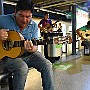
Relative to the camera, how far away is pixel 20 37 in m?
2.06

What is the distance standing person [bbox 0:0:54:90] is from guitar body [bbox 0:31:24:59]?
42 mm

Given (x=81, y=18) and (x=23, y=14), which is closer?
(x=23, y=14)

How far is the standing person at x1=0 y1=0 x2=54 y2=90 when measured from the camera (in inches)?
75.9

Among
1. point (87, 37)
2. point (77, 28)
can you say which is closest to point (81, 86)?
point (87, 37)

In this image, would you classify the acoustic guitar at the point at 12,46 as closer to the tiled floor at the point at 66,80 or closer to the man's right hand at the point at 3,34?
the man's right hand at the point at 3,34

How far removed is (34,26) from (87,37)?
4.00m

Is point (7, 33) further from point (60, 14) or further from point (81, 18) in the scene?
point (60, 14)

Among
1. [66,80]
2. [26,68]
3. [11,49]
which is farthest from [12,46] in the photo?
[66,80]

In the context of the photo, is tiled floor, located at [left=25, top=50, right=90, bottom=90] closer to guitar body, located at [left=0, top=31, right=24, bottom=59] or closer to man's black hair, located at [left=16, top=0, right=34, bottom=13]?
guitar body, located at [left=0, top=31, right=24, bottom=59]

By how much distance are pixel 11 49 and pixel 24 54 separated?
0.16 m

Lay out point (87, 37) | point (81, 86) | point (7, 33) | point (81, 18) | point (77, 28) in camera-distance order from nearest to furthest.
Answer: point (7, 33), point (81, 86), point (87, 37), point (77, 28), point (81, 18)

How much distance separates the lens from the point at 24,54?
217 cm

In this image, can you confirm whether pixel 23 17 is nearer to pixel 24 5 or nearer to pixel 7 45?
pixel 24 5

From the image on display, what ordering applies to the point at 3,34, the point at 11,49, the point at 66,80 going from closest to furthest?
the point at 3,34 → the point at 11,49 → the point at 66,80
